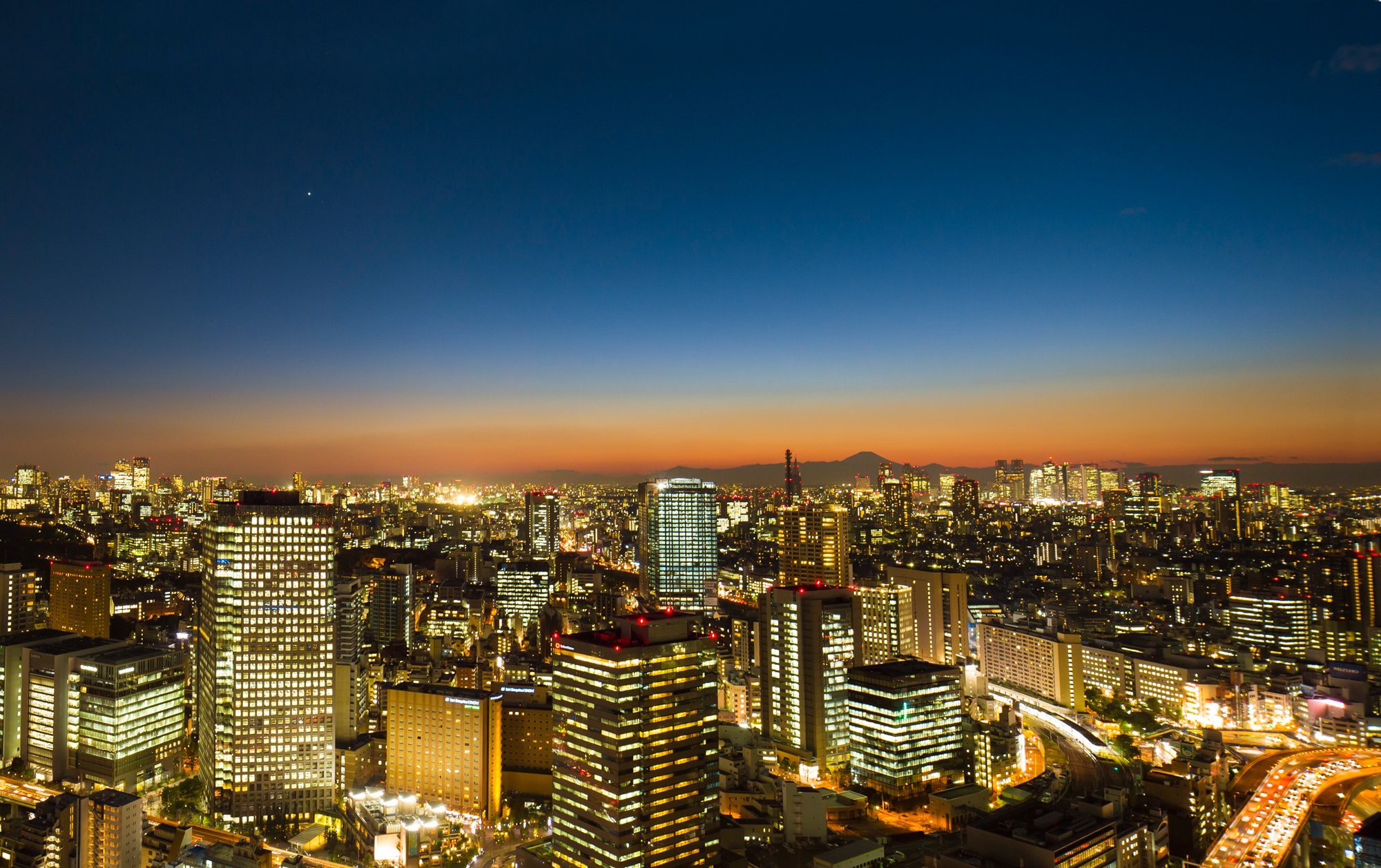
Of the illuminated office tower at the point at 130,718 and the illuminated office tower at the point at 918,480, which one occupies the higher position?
the illuminated office tower at the point at 918,480

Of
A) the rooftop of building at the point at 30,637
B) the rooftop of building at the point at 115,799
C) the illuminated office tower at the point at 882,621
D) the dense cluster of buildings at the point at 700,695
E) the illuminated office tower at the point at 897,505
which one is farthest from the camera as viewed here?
the illuminated office tower at the point at 897,505

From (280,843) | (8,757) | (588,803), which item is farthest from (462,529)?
(588,803)

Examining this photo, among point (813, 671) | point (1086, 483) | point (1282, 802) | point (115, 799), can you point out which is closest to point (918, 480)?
point (1086, 483)

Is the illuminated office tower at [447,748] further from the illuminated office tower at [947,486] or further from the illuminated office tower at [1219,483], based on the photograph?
the illuminated office tower at [947,486]

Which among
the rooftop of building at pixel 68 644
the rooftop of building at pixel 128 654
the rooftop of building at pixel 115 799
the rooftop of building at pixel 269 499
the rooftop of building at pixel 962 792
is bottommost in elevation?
the rooftop of building at pixel 962 792

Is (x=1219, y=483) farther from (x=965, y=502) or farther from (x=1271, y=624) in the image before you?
(x=965, y=502)

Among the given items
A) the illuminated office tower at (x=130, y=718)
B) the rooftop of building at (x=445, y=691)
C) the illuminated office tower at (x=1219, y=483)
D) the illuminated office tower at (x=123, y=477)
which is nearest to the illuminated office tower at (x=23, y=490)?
the illuminated office tower at (x=123, y=477)

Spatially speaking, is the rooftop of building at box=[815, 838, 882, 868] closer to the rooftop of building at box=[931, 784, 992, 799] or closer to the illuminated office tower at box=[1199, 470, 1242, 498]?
the rooftop of building at box=[931, 784, 992, 799]

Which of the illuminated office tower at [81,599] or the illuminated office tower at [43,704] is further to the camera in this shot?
the illuminated office tower at [81,599]
